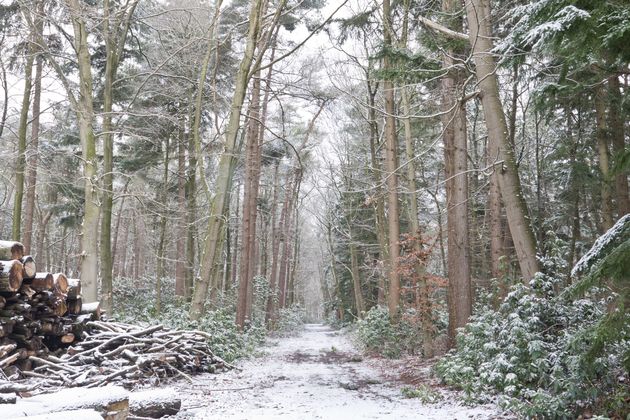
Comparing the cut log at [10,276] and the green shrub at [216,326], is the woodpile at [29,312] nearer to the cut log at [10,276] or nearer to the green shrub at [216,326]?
the cut log at [10,276]

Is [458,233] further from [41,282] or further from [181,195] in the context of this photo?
[181,195]

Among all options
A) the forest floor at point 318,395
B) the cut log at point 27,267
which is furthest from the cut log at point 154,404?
the cut log at point 27,267

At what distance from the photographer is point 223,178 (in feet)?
38.0

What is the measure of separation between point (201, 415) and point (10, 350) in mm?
3215

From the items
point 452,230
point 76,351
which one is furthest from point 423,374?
point 76,351

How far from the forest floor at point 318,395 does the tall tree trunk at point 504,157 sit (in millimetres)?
2471

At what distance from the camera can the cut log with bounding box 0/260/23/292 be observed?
270 inches

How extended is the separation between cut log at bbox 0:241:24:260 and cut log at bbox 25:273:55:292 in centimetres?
48

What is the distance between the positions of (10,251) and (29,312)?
1060mm

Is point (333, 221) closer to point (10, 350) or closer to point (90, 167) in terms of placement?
point (90, 167)

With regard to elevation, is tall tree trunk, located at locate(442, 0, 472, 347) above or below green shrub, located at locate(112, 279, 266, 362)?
above

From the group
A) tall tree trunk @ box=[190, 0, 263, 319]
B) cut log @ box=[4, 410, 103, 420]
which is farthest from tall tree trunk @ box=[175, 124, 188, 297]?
cut log @ box=[4, 410, 103, 420]

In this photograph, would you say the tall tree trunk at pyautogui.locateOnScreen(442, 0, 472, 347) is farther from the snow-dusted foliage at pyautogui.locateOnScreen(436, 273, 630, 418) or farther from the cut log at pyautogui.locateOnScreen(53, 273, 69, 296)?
the cut log at pyautogui.locateOnScreen(53, 273, 69, 296)

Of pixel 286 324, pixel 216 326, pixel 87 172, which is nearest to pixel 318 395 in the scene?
pixel 216 326
